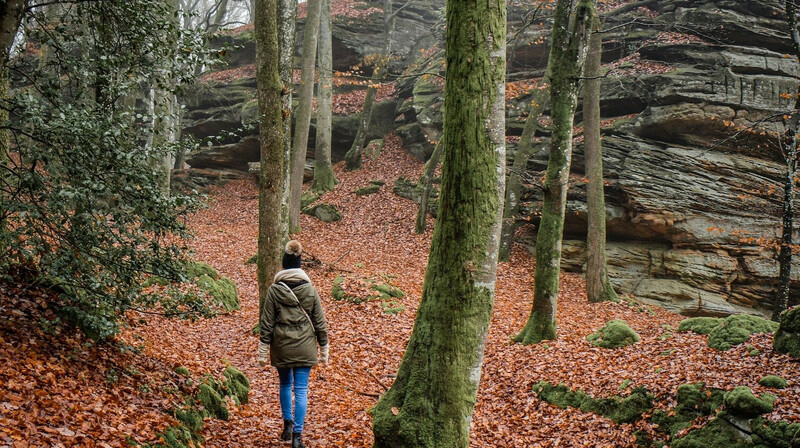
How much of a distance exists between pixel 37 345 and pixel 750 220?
1847 cm

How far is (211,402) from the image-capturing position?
19.8 ft

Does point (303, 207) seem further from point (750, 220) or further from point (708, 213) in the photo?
point (750, 220)

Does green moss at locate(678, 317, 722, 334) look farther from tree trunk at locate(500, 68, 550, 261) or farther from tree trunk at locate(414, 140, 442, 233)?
tree trunk at locate(414, 140, 442, 233)

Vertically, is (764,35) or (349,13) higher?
(349,13)

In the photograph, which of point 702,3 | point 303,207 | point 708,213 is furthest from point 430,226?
point 702,3

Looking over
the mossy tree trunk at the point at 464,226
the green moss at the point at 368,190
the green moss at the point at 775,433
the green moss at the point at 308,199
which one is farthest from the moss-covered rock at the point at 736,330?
the green moss at the point at 308,199

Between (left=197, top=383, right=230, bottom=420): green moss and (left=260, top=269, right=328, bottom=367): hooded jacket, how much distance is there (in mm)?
1026

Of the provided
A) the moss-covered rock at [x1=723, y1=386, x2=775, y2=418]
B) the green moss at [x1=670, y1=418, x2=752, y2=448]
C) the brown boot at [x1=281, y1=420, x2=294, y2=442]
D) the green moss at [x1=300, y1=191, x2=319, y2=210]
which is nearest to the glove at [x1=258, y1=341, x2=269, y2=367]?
the brown boot at [x1=281, y1=420, x2=294, y2=442]

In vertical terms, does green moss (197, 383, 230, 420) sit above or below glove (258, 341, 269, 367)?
below

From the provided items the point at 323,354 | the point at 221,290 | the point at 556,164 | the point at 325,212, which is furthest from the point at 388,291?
the point at 325,212

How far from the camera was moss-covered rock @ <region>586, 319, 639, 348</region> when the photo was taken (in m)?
8.95

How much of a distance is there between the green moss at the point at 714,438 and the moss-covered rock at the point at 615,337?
324cm

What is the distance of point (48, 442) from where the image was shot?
3.75 metres

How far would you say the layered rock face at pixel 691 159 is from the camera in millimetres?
15516
